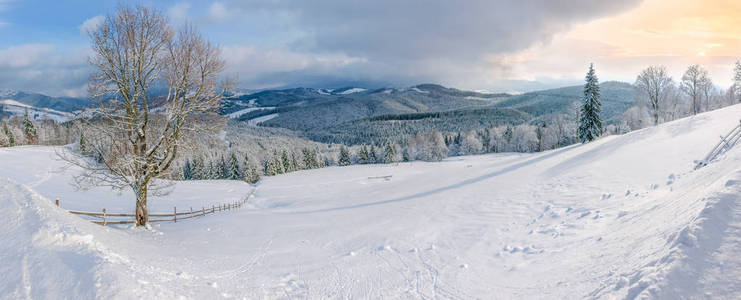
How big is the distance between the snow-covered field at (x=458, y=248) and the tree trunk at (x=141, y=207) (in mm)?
1178

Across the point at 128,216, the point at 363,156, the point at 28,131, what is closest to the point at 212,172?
the point at 363,156

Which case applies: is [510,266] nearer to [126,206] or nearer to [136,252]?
[136,252]

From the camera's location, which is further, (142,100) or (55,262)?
(142,100)

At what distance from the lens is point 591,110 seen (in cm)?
3956

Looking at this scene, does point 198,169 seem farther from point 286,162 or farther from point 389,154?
point 389,154

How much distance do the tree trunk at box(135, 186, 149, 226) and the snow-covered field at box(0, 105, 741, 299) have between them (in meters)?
1.18

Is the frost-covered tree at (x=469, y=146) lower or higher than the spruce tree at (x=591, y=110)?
lower

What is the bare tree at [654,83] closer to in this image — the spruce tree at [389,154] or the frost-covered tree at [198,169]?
the spruce tree at [389,154]

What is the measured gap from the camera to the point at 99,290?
17.9 ft

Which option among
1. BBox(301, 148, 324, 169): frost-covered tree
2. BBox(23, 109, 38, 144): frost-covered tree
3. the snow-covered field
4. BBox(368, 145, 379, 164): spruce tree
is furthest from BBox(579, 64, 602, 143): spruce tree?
BBox(23, 109, 38, 144): frost-covered tree

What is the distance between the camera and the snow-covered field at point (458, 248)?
16.8 feet

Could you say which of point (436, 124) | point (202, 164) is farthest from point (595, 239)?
point (436, 124)

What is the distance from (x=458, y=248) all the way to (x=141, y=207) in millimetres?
13220

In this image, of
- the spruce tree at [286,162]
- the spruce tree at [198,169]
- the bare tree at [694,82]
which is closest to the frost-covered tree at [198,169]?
the spruce tree at [198,169]
